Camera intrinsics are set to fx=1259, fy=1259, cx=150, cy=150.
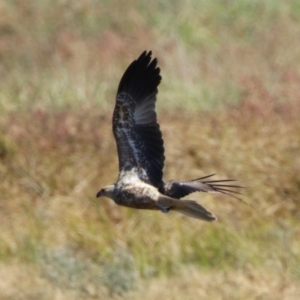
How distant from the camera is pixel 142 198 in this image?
7047mm

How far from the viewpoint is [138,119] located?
7262 mm

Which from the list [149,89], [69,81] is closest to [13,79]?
[69,81]

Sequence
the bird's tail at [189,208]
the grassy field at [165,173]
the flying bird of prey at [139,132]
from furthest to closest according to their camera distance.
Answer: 1. the grassy field at [165,173]
2. the flying bird of prey at [139,132]
3. the bird's tail at [189,208]

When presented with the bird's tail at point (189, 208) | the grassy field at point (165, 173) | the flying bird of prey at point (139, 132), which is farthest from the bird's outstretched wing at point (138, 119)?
the grassy field at point (165, 173)

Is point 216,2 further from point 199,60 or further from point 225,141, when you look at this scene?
point 225,141

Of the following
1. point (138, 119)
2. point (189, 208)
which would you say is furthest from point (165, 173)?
point (189, 208)

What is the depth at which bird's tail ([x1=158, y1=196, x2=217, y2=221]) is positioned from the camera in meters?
6.62

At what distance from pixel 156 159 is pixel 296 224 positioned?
315cm

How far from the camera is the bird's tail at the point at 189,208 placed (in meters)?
6.62

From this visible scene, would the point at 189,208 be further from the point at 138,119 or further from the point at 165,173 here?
the point at 165,173

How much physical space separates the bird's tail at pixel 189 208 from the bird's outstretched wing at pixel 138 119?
389 millimetres

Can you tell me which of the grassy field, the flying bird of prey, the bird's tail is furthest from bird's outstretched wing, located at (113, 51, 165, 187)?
the grassy field

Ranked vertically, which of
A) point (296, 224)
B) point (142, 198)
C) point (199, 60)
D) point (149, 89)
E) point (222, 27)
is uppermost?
point (222, 27)

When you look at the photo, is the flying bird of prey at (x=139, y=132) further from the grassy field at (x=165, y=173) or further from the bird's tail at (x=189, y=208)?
the grassy field at (x=165, y=173)
